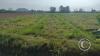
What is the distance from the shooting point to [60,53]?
436 inches

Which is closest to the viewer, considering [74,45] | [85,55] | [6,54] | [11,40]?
[85,55]

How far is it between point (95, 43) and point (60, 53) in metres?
2.27

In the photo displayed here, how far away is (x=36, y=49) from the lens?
465 inches

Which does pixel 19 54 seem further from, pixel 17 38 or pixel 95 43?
pixel 95 43

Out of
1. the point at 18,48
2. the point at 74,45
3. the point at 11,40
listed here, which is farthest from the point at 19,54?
the point at 74,45

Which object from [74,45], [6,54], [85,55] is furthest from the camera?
[6,54]

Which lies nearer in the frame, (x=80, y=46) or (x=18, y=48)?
(x=80, y=46)

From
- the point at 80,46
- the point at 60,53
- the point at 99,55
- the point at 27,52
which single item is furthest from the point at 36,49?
the point at 99,55

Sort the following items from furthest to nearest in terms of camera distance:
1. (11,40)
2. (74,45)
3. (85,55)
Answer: (11,40) < (74,45) < (85,55)

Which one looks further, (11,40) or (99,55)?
(11,40)

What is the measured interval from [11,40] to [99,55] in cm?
509

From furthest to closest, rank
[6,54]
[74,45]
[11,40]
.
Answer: [11,40]
[6,54]
[74,45]

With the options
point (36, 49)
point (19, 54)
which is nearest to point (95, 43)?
point (36, 49)

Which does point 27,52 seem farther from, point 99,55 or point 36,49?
point 99,55
